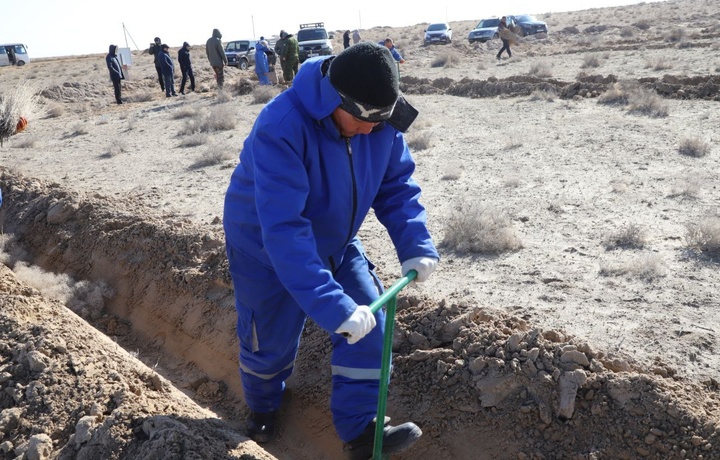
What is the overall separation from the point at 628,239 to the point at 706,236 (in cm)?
65

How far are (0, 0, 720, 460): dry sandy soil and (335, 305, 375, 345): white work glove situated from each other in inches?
43.0

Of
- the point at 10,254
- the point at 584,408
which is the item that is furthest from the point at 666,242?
the point at 10,254

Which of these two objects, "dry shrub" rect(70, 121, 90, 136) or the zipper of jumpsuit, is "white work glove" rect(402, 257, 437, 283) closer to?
the zipper of jumpsuit

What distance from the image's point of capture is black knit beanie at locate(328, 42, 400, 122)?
2814 mm

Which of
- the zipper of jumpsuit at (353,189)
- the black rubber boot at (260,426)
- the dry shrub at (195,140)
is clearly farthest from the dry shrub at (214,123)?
the zipper of jumpsuit at (353,189)

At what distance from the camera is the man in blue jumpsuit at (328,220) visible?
9.38 feet

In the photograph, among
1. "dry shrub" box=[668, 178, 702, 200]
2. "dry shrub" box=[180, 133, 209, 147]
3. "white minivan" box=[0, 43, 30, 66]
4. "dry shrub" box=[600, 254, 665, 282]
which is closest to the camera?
"dry shrub" box=[600, 254, 665, 282]

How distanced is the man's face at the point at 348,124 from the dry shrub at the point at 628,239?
394 centimetres

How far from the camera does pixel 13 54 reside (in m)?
40.7

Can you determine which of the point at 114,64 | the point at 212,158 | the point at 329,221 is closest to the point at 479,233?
the point at 329,221

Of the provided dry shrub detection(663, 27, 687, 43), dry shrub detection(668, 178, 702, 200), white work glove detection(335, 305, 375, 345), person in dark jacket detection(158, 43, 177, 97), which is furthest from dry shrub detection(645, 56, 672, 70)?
white work glove detection(335, 305, 375, 345)

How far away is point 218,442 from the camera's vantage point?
3.53 meters

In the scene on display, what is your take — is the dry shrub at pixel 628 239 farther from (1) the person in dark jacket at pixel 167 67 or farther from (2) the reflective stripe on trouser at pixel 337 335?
(1) the person in dark jacket at pixel 167 67

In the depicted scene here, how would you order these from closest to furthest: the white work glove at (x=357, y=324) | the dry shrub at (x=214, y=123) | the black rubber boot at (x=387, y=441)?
the white work glove at (x=357, y=324) < the black rubber boot at (x=387, y=441) < the dry shrub at (x=214, y=123)
